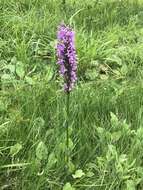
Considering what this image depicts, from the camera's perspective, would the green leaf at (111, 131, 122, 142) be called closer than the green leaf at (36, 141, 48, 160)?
No

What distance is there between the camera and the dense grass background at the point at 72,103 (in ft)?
8.67

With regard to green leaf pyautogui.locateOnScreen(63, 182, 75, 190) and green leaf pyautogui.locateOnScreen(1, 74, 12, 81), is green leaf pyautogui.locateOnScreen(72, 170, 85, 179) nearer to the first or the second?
green leaf pyautogui.locateOnScreen(63, 182, 75, 190)

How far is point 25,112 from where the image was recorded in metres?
3.02

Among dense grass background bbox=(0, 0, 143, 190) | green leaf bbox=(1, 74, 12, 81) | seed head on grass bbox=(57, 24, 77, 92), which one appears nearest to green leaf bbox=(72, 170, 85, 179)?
dense grass background bbox=(0, 0, 143, 190)

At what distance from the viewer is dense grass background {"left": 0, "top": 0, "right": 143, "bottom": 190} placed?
2.64 m

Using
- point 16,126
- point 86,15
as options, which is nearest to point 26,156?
point 16,126

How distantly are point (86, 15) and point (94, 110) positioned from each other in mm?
1959

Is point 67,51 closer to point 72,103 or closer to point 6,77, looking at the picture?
point 72,103

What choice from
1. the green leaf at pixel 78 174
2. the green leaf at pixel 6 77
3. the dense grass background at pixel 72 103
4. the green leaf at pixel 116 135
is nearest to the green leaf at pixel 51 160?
the dense grass background at pixel 72 103

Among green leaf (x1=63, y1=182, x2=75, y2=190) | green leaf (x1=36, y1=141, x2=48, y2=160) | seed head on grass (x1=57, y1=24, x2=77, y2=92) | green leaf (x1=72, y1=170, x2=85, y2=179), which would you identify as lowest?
green leaf (x1=63, y1=182, x2=75, y2=190)

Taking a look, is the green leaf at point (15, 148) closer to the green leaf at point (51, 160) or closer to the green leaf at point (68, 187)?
the green leaf at point (51, 160)

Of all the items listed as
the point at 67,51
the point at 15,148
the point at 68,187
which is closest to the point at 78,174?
the point at 68,187

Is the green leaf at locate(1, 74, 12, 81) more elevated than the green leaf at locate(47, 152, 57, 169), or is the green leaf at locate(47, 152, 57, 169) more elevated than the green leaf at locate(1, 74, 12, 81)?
the green leaf at locate(1, 74, 12, 81)

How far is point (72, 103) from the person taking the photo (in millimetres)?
3150
